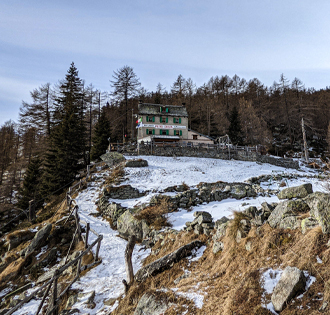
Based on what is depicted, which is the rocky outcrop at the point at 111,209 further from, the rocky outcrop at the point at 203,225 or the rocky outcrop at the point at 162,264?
the rocky outcrop at the point at 162,264

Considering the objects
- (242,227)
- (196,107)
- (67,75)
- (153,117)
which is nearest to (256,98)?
(196,107)

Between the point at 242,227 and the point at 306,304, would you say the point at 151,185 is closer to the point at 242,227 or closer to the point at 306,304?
the point at 242,227

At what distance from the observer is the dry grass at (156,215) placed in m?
12.8

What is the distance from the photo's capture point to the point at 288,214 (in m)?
6.54

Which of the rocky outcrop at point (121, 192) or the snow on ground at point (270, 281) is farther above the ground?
the snow on ground at point (270, 281)

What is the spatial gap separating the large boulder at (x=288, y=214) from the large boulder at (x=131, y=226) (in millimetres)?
8117

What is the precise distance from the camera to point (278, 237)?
19.9 feet

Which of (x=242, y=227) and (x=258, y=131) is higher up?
(x=258, y=131)

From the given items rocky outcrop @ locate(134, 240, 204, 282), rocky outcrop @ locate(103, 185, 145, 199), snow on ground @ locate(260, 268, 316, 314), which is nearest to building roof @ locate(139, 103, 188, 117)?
rocky outcrop @ locate(103, 185, 145, 199)

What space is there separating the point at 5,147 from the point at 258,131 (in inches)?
2078

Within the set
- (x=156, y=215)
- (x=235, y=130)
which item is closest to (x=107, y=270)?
(x=156, y=215)

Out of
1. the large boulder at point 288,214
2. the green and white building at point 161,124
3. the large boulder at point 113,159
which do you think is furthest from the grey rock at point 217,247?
the green and white building at point 161,124

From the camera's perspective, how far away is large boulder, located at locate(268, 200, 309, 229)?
20.3ft

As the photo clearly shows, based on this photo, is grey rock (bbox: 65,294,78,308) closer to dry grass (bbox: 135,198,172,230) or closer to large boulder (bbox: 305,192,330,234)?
dry grass (bbox: 135,198,172,230)
